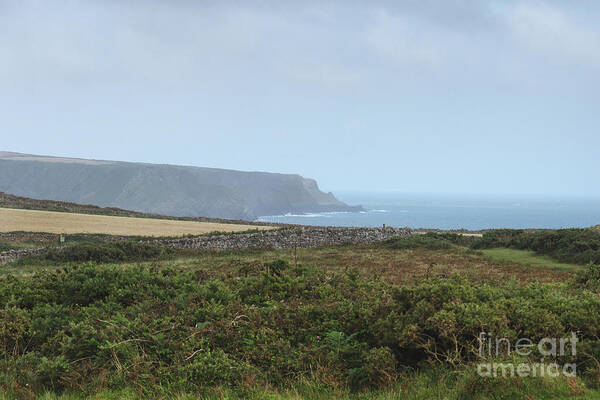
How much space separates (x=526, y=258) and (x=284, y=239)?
19226 mm

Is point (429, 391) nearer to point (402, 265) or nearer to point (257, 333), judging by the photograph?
point (257, 333)

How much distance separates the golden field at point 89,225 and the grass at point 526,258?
90.3 feet

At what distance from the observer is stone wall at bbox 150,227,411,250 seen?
120ft

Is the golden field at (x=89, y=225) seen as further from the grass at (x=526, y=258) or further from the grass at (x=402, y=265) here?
the grass at (x=526, y=258)

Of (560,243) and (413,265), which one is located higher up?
(560,243)

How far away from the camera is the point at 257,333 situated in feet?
24.7

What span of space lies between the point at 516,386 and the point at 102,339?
5.87m

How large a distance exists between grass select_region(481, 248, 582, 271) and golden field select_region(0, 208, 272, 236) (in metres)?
27.5

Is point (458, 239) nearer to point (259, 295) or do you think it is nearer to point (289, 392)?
point (259, 295)

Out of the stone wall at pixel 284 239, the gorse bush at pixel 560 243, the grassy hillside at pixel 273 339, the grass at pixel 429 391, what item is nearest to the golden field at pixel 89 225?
the stone wall at pixel 284 239

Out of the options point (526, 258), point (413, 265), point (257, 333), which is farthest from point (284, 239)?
point (257, 333)

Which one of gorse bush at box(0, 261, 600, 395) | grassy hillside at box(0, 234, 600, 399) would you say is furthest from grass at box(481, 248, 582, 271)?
gorse bush at box(0, 261, 600, 395)

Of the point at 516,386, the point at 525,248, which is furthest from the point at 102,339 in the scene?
the point at 525,248

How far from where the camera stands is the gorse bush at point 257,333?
6.38 meters
